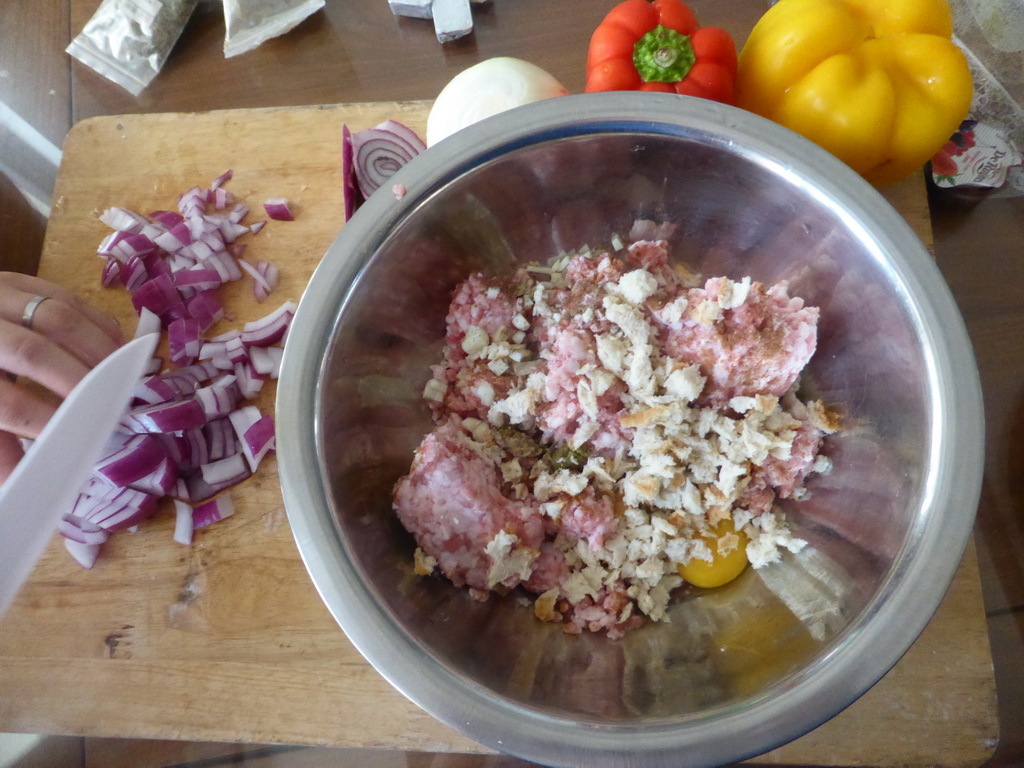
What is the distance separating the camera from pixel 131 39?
1756 mm

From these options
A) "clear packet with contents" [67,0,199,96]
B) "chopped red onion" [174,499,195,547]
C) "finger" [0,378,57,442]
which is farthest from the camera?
"clear packet with contents" [67,0,199,96]

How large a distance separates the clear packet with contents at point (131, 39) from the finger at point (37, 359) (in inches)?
36.6

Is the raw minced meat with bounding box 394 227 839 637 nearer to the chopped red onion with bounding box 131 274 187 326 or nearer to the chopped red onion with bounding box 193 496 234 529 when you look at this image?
the chopped red onion with bounding box 193 496 234 529

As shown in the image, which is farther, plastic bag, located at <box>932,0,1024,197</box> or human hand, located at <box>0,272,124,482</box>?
plastic bag, located at <box>932,0,1024,197</box>

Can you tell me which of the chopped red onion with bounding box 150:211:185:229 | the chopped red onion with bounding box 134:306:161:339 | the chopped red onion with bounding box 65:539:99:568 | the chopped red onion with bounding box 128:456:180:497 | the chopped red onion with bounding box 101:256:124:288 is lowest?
the chopped red onion with bounding box 65:539:99:568

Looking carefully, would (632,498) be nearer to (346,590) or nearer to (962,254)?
(346,590)

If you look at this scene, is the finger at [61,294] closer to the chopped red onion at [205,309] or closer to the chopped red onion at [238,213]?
the chopped red onion at [205,309]

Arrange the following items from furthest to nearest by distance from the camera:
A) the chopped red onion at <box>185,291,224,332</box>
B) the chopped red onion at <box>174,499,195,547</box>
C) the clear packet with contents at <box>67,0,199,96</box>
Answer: the clear packet with contents at <box>67,0,199,96</box> → the chopped red onion at <box>185,291,224,332</box> → the chopped red onion at <box>174,499,195,547</box>

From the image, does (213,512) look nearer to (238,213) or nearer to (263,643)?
(263,643)

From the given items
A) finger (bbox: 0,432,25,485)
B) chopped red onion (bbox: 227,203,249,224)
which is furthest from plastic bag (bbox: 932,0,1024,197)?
finger (bbox: 0,432,25,485)

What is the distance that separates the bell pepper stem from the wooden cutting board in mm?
536

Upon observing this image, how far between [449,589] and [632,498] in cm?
36

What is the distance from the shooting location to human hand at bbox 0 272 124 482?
1.23m

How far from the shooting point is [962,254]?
1.55 metres
